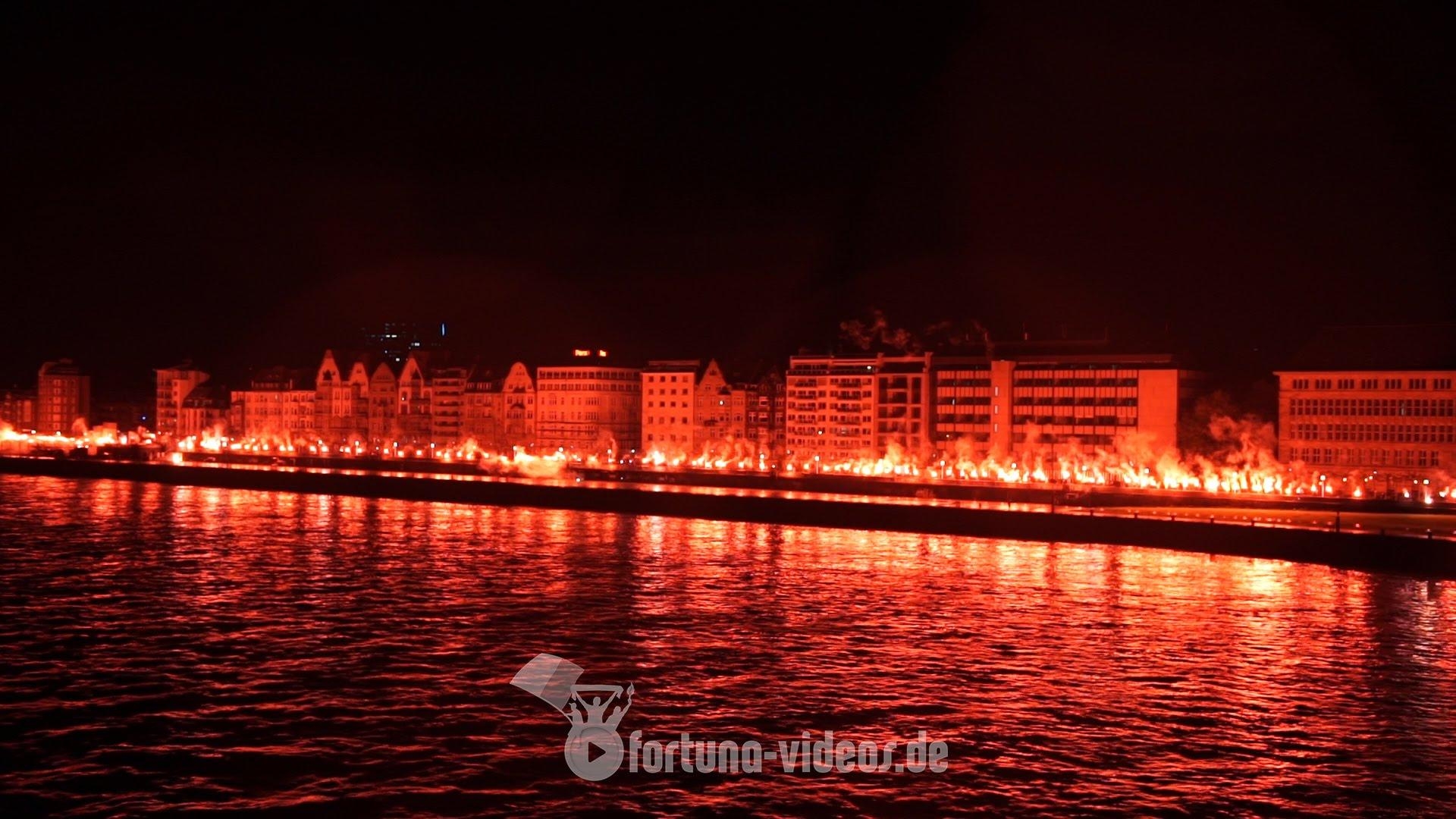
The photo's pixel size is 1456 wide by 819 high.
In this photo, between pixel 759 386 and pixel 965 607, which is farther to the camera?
pixel 759 386

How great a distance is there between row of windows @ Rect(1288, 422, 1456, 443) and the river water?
2897cm

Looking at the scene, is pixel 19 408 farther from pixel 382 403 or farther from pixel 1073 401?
pixel 1073 401

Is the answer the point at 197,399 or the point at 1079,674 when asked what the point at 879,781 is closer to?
the point at 1079,674

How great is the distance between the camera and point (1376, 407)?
2911 inches

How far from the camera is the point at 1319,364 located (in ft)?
251

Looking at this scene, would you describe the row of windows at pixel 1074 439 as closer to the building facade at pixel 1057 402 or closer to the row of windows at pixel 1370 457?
the building facade at pixel 1057 402

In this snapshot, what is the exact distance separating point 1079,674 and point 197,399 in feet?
443

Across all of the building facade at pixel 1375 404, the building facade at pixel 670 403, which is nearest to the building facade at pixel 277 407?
the building facade at pixel 670 403

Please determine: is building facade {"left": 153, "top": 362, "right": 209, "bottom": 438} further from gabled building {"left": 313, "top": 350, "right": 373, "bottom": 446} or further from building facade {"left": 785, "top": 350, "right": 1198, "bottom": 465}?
building facade {"left": 785, "top": 350, "right": 1198, "bottom": 465}

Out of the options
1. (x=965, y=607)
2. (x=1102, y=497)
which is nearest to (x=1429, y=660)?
(x=965, y=607)

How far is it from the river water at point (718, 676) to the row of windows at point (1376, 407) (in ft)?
96.3

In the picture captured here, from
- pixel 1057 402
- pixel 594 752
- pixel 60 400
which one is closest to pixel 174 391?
pixel 60 400

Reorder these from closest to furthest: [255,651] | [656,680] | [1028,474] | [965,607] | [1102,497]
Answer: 1. [656,680]
2. [255,651]
3. [965,607]
4. [1102,497]
5. [1028,474]

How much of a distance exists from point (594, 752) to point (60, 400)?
532 feet
